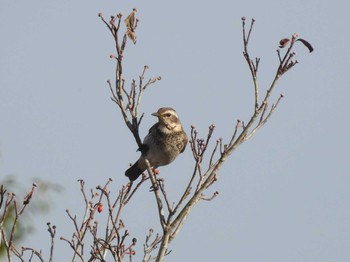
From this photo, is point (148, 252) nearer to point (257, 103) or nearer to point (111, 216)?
point (111, 216)

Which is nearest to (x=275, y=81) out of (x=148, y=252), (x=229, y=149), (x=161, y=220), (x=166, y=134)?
(x=229, y=149)

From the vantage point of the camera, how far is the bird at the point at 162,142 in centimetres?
991

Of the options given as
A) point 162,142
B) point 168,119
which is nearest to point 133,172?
point 162,142

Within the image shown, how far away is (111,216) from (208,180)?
3.07 ft

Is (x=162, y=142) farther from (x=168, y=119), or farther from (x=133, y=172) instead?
(x=133, y=172)

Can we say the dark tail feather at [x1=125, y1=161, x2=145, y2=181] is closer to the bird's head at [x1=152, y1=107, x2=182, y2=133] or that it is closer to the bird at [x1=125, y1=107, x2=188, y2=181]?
the bird at [x1=125, y1=107, x2=188, y2=181]

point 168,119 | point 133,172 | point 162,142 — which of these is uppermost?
point 168,119

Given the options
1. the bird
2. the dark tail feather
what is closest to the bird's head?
the bird

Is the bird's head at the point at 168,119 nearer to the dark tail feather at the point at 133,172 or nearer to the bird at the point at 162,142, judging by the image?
the bird at the point at 162,142

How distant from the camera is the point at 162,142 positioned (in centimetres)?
993

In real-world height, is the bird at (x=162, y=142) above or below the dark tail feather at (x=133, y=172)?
above

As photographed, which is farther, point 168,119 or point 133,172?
A: point 168,119

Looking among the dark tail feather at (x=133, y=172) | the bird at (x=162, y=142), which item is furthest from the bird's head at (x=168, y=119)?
the dark tail feather at (x=133, y=172)

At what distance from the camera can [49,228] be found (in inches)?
262
